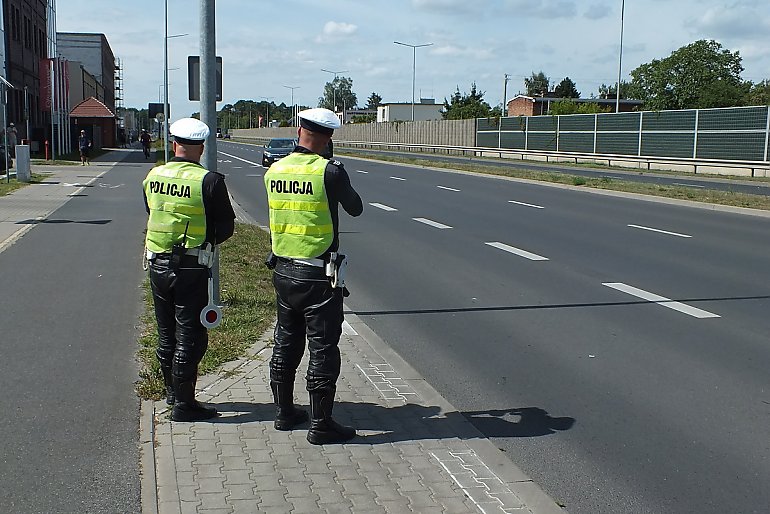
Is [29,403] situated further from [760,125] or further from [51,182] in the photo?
[760,125]

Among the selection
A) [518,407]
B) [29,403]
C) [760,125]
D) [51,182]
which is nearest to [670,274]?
[518,407]

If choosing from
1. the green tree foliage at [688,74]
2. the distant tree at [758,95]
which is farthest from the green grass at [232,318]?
the green tree foliage at [688,74]

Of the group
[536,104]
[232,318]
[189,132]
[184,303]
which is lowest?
[232,318]

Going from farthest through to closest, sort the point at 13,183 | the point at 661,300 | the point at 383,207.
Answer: the point at 13,183 → the point at 383,207 → the point at 661,300

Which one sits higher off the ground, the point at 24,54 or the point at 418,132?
the point at 24,54

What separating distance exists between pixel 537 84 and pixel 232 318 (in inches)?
5839

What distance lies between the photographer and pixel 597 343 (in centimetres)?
763

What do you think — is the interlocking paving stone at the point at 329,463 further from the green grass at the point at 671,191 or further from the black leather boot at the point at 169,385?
the green grass at the point at 671,191

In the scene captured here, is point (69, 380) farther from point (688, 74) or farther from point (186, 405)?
point (688, 74)

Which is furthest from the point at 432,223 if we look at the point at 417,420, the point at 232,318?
the point at 417,420

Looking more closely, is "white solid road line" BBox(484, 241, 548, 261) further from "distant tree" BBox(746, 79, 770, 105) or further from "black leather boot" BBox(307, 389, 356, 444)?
"distant tree" BBox(746, 79, 770, 105)

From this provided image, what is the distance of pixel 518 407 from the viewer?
19.3ft

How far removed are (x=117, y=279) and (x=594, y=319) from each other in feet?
17.9

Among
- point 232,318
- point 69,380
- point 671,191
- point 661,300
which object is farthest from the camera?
point 671,191
